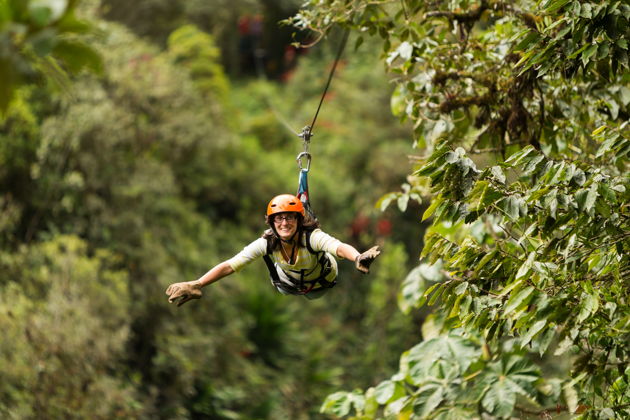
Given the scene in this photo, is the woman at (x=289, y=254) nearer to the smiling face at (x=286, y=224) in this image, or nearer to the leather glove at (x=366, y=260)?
the smiling face at (x=286, y=224)

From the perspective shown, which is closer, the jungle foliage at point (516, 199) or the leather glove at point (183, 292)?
the jungle foliage at point (516, 199)

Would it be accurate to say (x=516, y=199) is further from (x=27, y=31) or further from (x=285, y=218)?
(x=27, y=31)

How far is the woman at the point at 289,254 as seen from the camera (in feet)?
12.7

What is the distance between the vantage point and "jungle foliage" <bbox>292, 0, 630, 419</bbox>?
333 centimetres

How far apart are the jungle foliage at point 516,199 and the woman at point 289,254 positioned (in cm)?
55

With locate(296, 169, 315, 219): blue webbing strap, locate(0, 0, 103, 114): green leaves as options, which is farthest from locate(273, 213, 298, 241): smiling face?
locate(0, 0, 103, 114): green leaves

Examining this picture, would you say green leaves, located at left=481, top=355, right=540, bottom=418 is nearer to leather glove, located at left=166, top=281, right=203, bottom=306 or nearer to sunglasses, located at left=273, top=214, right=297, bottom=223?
sunglasses, located at left=273, top=214, right=297, bottom=223

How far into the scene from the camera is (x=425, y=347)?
5.16 m

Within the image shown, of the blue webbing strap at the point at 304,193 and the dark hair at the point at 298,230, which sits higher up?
the blue webbing strap at the point at 304,193

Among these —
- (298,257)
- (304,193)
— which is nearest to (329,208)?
(304,193)

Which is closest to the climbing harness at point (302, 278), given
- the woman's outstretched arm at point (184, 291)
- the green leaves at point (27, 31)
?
the woman's outstretched arm at point (184, 291)

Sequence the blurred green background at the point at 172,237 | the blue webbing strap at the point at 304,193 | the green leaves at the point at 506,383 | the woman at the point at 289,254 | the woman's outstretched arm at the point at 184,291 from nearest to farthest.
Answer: the woman's outstretched arm at the point at 184,291
the woman at the point at 289,254
the blue webbing strap at the point at 304,193
the green leaves at the point at 506,383
the blurred green background at the point at 172,237

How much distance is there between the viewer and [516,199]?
11.0ft

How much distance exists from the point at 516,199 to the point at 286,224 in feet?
3.88
